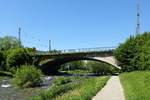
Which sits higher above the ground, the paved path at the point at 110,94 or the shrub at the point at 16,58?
the shrub at the point at 16,58

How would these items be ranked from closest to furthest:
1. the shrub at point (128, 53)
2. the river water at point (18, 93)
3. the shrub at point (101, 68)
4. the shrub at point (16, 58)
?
the river water at point (18, 93)
the shrub at point (128, 53)
the shrub at point (16, 58)
the shrub at point (101, 68)

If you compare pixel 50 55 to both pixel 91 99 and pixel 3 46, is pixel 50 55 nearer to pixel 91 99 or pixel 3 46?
pixel 3 46

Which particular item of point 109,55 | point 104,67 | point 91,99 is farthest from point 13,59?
point 91,99

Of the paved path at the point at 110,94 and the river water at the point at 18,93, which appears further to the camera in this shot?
the river water at the point at 18,93

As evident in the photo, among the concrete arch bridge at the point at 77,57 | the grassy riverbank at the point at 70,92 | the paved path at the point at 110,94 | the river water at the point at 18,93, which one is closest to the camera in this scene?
the paved path at the point at 110,94

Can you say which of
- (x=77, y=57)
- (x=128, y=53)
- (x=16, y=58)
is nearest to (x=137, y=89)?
(x=128, y=53)

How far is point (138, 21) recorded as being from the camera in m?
54.1

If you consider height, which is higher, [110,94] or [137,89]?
[137,89]

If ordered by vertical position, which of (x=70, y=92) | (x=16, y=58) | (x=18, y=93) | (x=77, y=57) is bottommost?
(x=18, y=93)

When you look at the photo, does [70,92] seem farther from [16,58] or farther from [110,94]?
[16,58]

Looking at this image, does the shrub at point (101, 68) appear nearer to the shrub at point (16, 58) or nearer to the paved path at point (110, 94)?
the shrub at point (16, 58)

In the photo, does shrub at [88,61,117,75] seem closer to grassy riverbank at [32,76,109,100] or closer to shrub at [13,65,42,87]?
shrub at [13,65,42,87]

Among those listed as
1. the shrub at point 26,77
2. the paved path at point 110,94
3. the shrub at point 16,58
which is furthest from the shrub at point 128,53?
the paved path at point 110,94

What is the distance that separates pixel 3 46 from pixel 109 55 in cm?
5049
